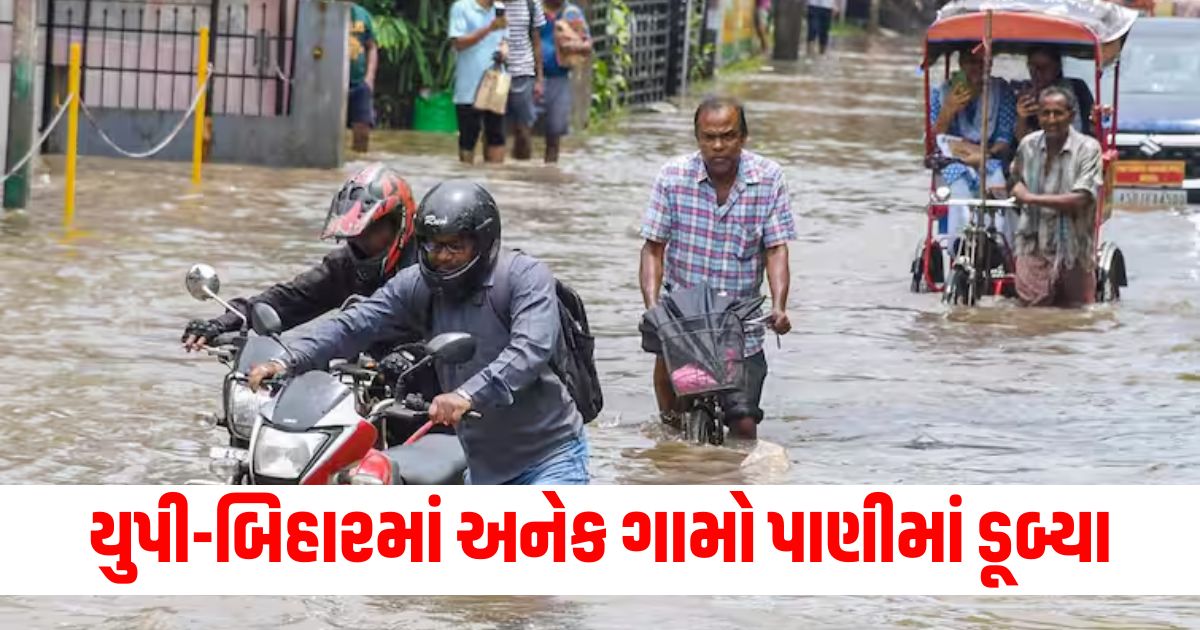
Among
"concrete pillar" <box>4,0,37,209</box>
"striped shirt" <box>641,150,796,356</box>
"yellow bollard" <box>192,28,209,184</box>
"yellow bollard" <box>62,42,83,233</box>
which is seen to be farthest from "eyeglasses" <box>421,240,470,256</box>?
"yellow bollard" <box>192,28,209,184</box>

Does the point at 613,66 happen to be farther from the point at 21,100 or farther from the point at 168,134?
the point at 21,100

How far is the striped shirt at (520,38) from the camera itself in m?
23.4

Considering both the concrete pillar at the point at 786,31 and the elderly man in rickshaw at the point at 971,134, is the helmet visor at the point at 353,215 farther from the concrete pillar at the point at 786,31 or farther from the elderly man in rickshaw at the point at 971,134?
the concrete pillar at the point at 786,31

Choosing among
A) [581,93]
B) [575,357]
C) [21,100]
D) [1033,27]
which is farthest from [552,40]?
[575,357]

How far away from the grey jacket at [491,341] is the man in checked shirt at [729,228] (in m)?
3.27

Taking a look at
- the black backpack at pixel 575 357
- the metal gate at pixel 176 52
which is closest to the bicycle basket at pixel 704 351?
the black backpack at pixel 575 357

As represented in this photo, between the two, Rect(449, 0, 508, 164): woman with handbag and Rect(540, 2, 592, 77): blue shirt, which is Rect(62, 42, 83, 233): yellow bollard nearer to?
Rect(449, 0, 508, 164): woman with handbag

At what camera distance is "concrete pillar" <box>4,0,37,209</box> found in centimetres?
1827

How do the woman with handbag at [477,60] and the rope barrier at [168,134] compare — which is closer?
the rope barrier at [168,134]

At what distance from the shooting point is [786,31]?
44.8 meters

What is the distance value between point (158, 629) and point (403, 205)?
1.53 meters

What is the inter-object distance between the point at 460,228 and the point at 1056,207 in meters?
8.58

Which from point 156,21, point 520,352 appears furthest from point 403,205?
point 156,21

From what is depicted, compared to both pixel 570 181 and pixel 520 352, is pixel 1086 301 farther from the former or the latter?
pixel 520 352
